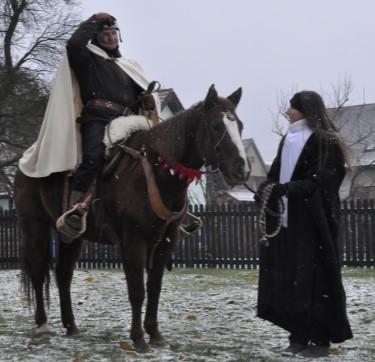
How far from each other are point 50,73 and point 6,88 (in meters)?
1.81

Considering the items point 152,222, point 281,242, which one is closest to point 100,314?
point 152,222

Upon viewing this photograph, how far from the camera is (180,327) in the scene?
6961 millimetres

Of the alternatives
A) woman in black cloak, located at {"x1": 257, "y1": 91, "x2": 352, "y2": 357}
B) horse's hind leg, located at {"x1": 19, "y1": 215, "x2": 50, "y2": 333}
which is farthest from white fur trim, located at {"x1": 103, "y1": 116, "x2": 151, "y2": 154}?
horse's hind leg, located at {"x1": 19, "y1": 215, "x2": 50, "y2": 333}

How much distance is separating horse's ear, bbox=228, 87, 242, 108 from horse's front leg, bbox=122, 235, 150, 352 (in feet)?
4.72

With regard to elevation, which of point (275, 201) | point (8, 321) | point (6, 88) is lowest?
point (8, 321)

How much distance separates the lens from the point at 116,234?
5938 mm

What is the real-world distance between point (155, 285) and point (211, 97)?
74.9 inches

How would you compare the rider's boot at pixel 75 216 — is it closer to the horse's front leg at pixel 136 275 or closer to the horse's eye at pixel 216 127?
the horse's front leg at pixel 136 275

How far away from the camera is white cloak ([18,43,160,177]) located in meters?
6.20

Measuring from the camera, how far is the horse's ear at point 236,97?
17.8 feet

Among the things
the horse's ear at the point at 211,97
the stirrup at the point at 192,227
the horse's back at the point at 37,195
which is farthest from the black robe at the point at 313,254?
the horse's back at the point at 37,195

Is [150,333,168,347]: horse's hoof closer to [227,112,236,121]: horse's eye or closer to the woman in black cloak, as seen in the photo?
the woman in black cloak

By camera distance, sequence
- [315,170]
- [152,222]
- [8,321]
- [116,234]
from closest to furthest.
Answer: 1. [315,170]
2. [152,222]
3. [116,234]
4. [8,321]

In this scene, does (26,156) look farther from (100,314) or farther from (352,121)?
(352,121)
